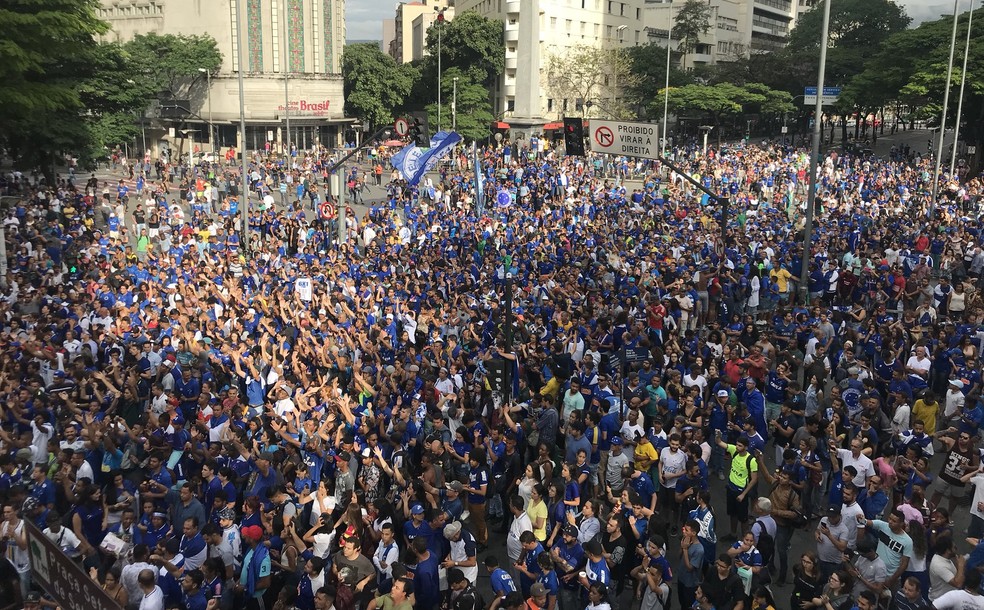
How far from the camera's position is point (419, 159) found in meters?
24.2

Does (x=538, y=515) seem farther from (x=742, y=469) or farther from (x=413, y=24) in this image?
(x=413, y=24)

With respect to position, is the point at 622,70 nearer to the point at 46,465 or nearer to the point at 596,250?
the point at 596,250

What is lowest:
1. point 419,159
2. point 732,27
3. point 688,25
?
point 419,159

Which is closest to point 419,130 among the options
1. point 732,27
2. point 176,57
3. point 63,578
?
point 63,578

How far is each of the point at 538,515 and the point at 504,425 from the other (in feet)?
7.85

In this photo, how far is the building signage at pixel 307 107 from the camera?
233ft

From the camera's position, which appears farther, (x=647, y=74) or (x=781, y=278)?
(x=647, y=74)

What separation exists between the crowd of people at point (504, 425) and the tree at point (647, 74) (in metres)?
53.6

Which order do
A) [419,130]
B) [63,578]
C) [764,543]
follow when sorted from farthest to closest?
1. [419,130]
2. [764,543]
3. [63,578]

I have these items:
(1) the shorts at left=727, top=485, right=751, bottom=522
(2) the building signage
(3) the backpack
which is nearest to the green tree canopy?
(2) the building signage

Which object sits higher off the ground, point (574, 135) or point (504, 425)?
point (574, 135)

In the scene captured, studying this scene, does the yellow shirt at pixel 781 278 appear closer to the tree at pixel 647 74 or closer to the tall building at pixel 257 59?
the tall building at pixel 257 59

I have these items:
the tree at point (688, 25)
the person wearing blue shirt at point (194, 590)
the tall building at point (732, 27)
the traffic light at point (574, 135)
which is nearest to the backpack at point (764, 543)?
the person wearing blue shirt at point (194, 590)

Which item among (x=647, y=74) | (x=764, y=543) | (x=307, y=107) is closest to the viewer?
(x=764, y=543)
